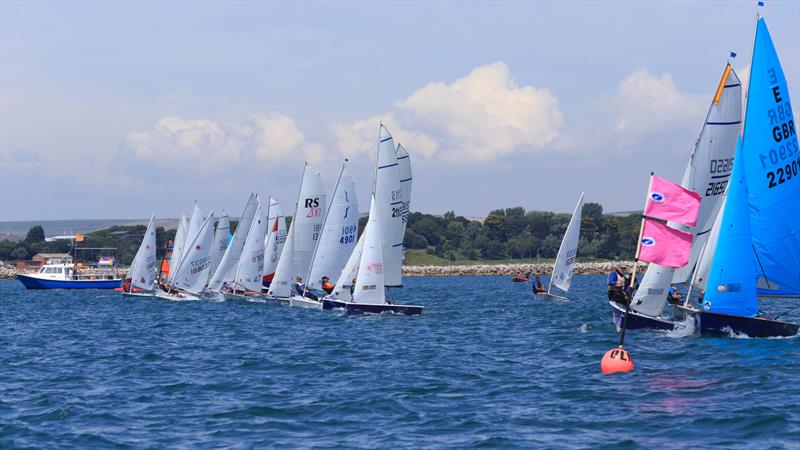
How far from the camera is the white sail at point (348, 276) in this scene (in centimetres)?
4259

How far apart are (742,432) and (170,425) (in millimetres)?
9912

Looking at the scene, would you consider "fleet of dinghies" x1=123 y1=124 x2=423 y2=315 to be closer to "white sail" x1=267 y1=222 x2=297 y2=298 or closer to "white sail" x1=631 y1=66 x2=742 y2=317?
"white sail" x1=267 y1=222 x2=297 y2=298

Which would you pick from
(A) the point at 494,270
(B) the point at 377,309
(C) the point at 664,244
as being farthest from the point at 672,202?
(A) the point at 494,270

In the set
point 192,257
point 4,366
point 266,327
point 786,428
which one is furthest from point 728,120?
point 192,257

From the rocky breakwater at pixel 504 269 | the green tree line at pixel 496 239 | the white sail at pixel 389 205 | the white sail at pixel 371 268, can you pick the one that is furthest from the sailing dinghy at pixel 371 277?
the green tree line at pixel 496 239

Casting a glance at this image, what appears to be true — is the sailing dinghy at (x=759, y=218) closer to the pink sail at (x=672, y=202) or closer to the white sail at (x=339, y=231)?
the pink sail at (x=672, y=202)

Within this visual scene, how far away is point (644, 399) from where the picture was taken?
2080 cm

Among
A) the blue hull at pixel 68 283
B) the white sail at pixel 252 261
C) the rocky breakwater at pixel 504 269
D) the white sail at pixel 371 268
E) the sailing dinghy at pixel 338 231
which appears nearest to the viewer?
the white sail at pixel 371 268

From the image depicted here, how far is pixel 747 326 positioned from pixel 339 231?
2154 centimetres

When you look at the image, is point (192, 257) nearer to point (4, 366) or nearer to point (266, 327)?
point (266, 327)

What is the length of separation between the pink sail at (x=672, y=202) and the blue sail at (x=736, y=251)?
0.97 meters

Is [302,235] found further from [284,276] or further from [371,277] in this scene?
[371,277]

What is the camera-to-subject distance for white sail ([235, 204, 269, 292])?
56.2m

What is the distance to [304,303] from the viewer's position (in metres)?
48.7
